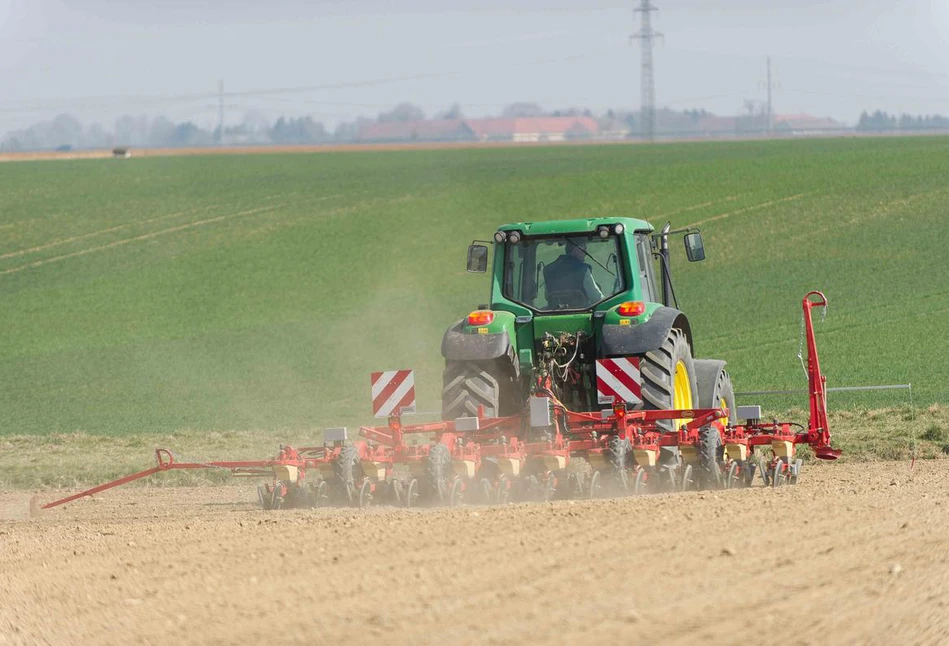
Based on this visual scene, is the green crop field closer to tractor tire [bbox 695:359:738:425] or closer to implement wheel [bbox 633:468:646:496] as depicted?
tractor tire [bbox 695:359:738:425]

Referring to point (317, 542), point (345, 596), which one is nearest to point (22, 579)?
point (317, 542)

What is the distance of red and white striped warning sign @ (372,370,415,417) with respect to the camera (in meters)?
12.0

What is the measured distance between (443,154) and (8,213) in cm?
2670

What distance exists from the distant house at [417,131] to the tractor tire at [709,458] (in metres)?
107

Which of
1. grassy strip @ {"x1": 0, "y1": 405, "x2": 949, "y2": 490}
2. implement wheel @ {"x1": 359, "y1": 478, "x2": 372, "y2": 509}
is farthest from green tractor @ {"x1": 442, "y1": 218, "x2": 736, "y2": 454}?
grassy strip @ {"x1": 0, "y1": 405, "x2": 949, "y2": 490}

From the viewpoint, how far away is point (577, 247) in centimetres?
1202

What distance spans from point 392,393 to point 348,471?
1.44 m

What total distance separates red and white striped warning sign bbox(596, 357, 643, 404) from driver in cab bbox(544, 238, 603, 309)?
96 centimetres

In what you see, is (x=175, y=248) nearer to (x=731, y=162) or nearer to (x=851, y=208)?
(x=851, y=208)

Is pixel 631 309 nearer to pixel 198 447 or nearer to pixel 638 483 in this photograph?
pixel 638 483

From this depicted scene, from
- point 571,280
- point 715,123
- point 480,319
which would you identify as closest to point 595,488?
point 480,319

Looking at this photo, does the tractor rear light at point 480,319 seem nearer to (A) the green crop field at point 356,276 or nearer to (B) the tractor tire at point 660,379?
(B) the tractor tire at point 660,379

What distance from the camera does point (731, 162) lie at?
4762 centimetres

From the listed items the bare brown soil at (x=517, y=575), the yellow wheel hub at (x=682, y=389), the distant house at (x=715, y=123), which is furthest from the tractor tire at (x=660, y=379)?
the distant house at (x=715, y=123)
